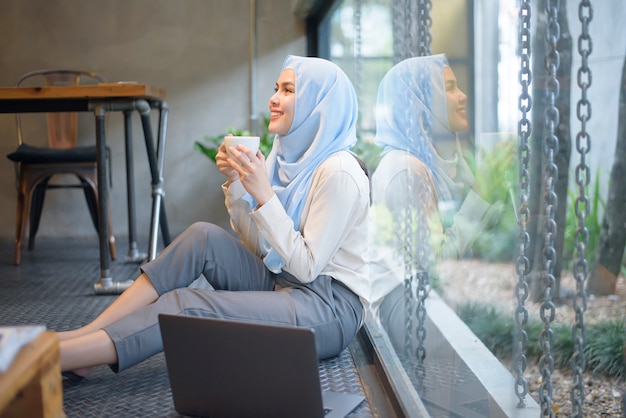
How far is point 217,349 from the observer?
1646 mm

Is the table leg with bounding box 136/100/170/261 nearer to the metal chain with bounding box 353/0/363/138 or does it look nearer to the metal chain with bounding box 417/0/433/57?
→ the metal chain with bounding box 353/0/363/138

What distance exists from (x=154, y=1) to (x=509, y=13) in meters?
3.85

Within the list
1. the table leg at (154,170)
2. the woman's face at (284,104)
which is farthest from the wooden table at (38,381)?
the table leg at (154,170)

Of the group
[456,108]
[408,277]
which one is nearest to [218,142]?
[408,277]

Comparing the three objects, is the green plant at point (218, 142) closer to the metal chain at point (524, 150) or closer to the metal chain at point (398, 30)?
the metal chain at point (398, 30)

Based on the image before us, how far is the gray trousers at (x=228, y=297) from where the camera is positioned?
1850 millimetres

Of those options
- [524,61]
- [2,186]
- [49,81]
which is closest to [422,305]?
[524,61]

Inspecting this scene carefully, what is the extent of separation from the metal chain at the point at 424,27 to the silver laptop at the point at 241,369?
0.92m

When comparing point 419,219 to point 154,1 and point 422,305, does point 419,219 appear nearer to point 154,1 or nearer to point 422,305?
point 422,305

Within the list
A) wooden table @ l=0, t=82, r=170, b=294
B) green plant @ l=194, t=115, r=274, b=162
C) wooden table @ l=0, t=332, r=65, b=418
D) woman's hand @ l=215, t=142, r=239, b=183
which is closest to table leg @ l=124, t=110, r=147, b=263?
wooden table @ l=0, t=82, r=170, b=294

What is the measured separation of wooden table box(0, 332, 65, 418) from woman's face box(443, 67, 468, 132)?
111 cm

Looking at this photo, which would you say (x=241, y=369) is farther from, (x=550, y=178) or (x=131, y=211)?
(x=131, y=211)

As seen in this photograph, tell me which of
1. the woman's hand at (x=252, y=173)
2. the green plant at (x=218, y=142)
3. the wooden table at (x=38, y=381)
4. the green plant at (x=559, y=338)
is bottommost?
the green plant at (x=559, y=338)

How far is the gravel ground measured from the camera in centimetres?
201
